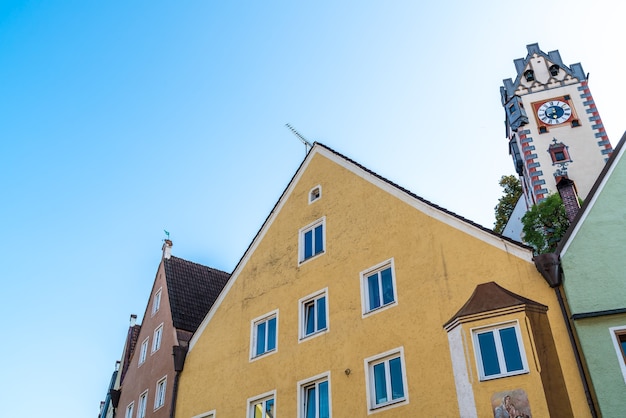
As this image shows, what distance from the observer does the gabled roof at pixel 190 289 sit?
1091 inches

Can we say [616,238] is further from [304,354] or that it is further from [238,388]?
[238,388]

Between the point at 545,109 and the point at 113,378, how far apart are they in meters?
39.3

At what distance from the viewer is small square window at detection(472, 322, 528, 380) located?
48.3 ft

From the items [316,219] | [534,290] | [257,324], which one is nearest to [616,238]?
[534,290]

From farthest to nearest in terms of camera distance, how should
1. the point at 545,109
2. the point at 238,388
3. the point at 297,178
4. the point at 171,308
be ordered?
the point at 545,109
the point at 171,308
the point at 297,178
the point at 238,388

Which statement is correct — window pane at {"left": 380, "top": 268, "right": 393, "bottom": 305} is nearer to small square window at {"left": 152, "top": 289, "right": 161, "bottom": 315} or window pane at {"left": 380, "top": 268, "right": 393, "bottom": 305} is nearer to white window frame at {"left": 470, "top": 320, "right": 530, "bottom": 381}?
white window frame at {"left": 470, "top": 320, "right": 530, "bottom": 381}

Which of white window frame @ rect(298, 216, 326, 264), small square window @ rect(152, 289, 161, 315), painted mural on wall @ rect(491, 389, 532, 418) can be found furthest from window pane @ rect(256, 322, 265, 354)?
painted mural on wall @ rect(491, 389, 532, 418)

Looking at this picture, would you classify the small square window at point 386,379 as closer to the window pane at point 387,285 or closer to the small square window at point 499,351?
the window pane at point 387,285

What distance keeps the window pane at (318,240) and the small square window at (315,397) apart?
14.4 feet

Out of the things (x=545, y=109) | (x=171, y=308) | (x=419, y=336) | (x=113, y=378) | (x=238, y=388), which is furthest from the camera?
(x=545, y=109)

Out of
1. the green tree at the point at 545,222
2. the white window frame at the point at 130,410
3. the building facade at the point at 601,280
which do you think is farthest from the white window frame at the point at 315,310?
the white window frame at the point at 130,410

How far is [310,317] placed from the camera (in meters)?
20.7

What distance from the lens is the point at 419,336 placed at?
16.9 metres

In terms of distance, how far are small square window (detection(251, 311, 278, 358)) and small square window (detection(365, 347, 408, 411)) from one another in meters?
4.31
